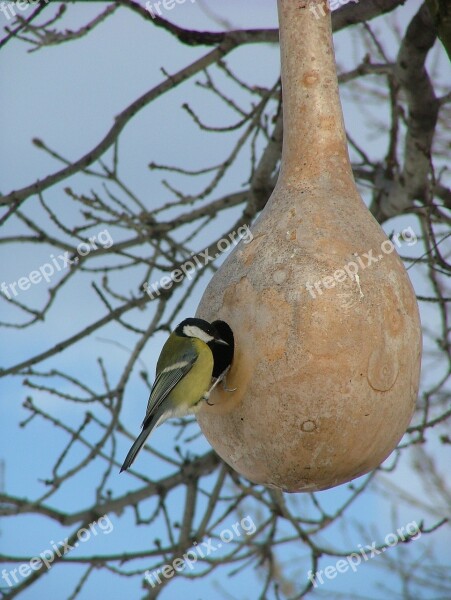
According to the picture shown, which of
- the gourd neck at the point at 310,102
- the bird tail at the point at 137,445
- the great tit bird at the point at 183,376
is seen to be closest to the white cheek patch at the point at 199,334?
the great tit bird at the point at 183,376

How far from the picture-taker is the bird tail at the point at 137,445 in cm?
254

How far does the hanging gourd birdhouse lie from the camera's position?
2369 mm

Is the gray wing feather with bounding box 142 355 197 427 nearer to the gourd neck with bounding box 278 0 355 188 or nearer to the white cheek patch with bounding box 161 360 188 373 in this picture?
the white cheek patch with bounding box 161 360 188 373

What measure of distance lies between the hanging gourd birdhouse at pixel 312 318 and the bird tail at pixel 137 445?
182 mm

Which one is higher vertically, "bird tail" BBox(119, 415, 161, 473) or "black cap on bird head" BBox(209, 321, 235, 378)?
"black cap on bird head" BBox(209, 321, 235, 378)

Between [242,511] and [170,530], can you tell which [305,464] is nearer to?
[170,530]

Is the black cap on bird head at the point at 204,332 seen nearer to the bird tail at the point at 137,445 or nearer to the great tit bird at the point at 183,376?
the great tit bird at the point at 183,376

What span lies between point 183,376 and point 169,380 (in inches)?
3.1

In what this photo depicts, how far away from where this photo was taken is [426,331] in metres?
4.64

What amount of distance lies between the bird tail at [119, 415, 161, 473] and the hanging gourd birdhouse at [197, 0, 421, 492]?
0.18 m

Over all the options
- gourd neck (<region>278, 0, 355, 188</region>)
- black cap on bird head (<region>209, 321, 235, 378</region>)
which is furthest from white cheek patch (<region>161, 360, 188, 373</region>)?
gourd neck (<region>278, 0, 355, 188</region>)

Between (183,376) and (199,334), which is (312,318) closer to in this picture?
(199,334)

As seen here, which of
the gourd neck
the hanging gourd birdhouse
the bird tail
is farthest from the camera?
the gourd neck

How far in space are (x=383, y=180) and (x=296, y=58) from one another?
176cm
